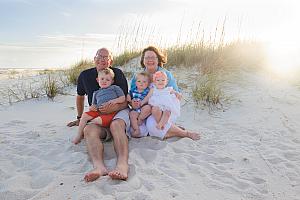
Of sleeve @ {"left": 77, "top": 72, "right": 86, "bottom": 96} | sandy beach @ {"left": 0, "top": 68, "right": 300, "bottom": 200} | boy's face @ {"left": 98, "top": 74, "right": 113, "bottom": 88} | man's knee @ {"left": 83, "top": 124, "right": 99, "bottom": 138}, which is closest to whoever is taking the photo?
sandy beach @ {"left": 0, "top": 68, "right": 300, "bottom": 200}

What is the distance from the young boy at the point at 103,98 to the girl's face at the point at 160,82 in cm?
43

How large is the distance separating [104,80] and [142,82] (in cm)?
46

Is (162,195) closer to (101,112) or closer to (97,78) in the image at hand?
(101,112)

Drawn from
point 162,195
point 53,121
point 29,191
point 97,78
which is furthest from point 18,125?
point 162,195

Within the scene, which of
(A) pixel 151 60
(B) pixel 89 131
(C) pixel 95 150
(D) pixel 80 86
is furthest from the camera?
(D) pixel 80 86

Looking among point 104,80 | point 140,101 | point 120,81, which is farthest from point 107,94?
point 140,101

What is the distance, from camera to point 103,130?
3.72m

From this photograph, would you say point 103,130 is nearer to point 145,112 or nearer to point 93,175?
point 145,112

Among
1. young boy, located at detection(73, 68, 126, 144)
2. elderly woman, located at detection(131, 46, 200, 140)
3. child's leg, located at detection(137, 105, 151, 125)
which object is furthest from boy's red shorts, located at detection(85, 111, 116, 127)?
elderly woman, located at detection(131, 46, 200, 140)

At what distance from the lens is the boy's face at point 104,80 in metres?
3.85

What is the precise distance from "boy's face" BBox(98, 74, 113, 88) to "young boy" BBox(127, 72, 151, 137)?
1.00 feet

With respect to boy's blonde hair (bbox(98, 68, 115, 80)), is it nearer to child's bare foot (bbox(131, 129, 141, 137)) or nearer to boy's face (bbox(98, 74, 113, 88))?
boy's face (bbox(98, 74, 113, 88))

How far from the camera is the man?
304cm

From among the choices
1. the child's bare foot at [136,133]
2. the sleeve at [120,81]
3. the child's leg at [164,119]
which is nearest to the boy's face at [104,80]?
the sleeve at [120,81]
